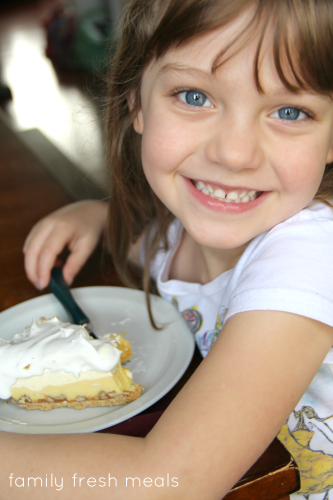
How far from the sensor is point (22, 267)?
3.64 feet

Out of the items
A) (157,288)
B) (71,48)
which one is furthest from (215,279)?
(71,48)

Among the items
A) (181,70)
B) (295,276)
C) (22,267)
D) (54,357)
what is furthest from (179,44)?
(22,267)

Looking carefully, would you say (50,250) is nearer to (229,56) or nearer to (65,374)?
(65,374)

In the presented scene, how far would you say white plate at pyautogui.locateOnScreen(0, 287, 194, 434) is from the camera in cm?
68

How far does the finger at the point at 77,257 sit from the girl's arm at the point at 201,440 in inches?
18.6

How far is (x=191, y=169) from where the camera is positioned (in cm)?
79

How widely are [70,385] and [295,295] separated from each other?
36cm

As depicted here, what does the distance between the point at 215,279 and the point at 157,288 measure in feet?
0.60

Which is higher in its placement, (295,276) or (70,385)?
(295,276)

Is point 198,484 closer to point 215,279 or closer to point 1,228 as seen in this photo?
point 215,279

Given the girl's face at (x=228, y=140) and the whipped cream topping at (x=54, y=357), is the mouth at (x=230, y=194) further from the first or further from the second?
the whipped cream topping at (x=54, y=357)

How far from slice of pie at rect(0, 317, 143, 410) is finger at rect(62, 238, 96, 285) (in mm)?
342

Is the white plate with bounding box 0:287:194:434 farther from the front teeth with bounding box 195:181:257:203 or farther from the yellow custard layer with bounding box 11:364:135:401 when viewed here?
the front teeth with bounding box 195:181:257:203

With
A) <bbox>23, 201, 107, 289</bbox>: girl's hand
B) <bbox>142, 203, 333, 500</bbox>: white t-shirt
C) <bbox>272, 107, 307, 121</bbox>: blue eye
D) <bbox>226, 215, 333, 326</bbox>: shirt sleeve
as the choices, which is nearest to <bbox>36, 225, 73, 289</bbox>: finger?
<bbox>23, 201, 107, 289</bbox>: girl's hand
